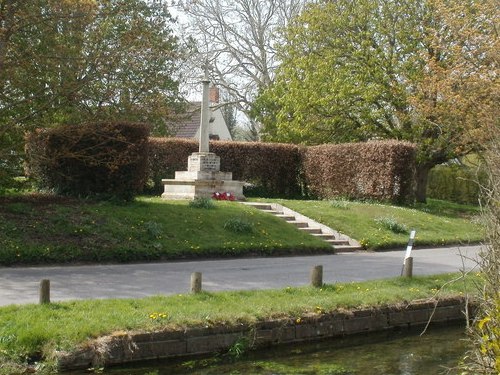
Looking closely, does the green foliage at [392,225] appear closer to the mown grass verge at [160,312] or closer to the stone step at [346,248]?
the stone step at [346,248]

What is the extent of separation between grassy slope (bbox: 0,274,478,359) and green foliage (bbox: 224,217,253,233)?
7075 mm

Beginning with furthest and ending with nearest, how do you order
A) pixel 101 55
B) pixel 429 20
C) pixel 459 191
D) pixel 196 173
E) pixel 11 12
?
pixel 459 191
pixel 429 20
pixel 196 173
pixel 101 55
pixel 11 12

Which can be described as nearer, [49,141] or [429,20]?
[49,141]

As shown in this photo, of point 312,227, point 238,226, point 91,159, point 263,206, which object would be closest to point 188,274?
point 238,226

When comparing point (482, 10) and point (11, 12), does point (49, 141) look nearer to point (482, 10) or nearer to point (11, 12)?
point (11, 12)

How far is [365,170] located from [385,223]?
626 centimetres

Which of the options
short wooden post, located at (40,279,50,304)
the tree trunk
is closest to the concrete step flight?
the tree trunk

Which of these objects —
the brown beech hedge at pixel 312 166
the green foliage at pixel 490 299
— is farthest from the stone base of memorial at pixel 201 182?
the green foliage at pixel 490 299

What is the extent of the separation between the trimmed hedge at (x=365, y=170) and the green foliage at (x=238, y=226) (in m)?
10.7

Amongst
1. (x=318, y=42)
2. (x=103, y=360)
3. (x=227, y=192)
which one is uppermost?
(x=318, y=42)

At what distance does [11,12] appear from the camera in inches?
696

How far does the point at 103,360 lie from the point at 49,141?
1252 cm

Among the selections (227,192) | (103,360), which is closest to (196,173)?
(227,192)

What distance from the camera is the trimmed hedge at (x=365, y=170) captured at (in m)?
29.2
